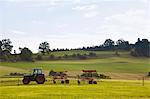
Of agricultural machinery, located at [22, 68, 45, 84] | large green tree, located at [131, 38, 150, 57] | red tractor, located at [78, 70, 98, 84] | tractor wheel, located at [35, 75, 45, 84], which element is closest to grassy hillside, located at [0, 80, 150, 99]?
tractor wheel, located at [35, 75, 45, 84]

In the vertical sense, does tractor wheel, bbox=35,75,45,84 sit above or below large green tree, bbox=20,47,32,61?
below

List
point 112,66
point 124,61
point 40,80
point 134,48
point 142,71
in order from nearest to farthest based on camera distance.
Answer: point 40,80, point 142,71, point 112,66, point 124,61, point 134,48

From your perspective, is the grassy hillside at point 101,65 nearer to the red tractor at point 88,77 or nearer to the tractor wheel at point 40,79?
the red tractor at point 88,77

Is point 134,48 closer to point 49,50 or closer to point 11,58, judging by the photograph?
point 49,50

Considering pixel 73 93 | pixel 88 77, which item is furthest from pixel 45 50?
pixel 73 93

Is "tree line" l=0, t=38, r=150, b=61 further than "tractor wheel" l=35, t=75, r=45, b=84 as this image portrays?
Yes

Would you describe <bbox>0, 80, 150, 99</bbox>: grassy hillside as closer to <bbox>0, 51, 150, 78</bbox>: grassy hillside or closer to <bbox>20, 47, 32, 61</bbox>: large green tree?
<bbox>0, 51, 150, 78</bbox>: grassy hillside

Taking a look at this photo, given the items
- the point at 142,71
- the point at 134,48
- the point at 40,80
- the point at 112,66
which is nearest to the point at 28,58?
the point at 112,66

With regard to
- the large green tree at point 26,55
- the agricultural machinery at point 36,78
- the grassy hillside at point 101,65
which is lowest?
→ the grassy hillside at point 101,65

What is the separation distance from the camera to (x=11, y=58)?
114812 millimetres

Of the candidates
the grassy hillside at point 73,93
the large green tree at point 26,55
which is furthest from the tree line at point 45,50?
the grassy hillside at point 73,93

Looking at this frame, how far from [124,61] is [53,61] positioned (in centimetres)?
2177

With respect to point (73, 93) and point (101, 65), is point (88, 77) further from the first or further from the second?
point (101, 65)

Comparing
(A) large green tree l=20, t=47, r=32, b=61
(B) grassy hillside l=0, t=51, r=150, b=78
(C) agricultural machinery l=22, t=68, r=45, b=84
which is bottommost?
(B) grassy hillside l=0, t=51, r=150, b=78
